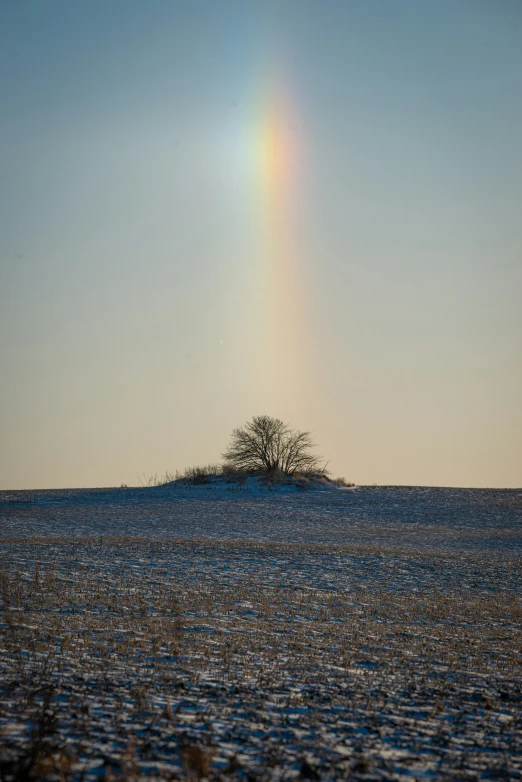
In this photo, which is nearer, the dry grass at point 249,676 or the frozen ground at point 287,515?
the dry grass at point 249,676

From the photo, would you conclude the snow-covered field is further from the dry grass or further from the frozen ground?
the frozen ground

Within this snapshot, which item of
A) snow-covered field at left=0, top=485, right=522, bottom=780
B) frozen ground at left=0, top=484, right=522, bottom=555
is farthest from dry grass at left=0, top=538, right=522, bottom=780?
frozen ground at left=0, top=484, right=522, bottom=555

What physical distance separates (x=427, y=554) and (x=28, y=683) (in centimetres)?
1879

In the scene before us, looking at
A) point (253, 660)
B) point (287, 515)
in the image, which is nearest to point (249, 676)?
point (253, 660)

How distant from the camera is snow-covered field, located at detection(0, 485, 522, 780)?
5.85 m

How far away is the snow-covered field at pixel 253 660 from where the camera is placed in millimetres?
5848

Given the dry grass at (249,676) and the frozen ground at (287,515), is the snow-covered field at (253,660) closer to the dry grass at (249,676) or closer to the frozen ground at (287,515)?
the dry grass at (249,676)

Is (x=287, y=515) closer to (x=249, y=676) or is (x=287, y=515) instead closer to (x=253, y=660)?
(x=253, y=660)

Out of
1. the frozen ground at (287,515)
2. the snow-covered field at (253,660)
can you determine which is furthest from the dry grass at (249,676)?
the frozen ground at (287,515)

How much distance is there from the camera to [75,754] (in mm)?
5551

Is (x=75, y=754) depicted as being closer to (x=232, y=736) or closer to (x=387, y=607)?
(x=232, y=736)

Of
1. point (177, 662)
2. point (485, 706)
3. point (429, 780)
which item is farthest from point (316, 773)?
point (177, 662)

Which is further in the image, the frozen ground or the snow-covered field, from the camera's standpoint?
the frozen ground

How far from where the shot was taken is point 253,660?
30.5 feet
